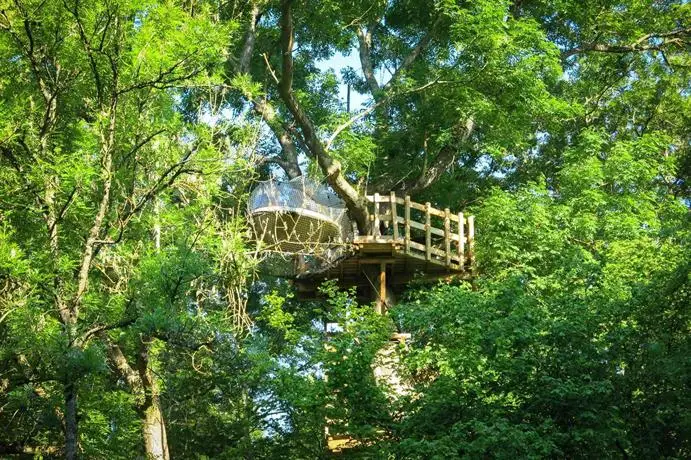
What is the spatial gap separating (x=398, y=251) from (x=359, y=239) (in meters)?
0.88

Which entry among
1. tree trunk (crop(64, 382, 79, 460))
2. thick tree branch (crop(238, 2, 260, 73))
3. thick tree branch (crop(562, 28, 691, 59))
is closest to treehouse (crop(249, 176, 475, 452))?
thick tree branch (crop(238, 2, 260, 73))

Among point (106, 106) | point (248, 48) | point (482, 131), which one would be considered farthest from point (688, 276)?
point (248, 48)

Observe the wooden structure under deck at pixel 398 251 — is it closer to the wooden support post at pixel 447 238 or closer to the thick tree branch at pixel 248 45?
the wooden support post at pixel 447 238

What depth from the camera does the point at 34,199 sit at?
10.6m

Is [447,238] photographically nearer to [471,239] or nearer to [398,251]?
[471,239]

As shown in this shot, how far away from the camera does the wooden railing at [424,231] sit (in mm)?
17812

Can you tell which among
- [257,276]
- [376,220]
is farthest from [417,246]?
[257,276]

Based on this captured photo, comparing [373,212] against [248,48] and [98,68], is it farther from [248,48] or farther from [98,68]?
[98,68]

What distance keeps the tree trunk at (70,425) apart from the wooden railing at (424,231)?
8.85 metres

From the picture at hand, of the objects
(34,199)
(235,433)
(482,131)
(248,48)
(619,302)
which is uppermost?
(248,48)

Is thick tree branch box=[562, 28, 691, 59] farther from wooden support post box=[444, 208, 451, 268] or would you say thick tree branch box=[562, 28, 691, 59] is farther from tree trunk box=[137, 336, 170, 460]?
tree trunk box=[137, 336, 170, 460]

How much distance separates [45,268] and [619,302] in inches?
284

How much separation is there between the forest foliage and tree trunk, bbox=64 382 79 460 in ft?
0.08

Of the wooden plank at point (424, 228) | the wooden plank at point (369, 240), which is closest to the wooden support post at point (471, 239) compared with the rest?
the wooden plank at point (424, 228)
